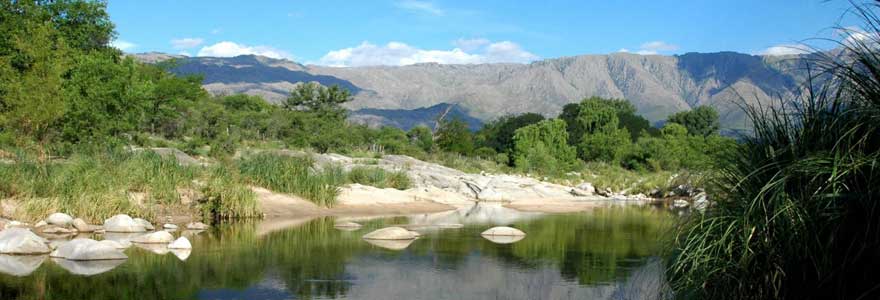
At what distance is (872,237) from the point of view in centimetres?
588

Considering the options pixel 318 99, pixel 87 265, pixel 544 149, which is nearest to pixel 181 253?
pixel 87 265

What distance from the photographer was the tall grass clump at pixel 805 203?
6.04 metres

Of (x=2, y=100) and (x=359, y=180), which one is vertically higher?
(x=2, y=100)

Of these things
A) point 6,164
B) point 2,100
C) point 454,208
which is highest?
point 2,100

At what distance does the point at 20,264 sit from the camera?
14.8 meters

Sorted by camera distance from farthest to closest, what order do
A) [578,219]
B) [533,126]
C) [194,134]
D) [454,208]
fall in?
[533,126]
[194,134]
[454,208]
[578,219]

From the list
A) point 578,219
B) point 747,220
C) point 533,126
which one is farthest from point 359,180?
point 533,126

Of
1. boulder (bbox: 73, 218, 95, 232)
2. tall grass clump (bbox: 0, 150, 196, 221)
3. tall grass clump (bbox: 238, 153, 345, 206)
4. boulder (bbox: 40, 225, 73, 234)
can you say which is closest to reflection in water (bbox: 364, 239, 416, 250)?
boulder (bbox: 73, 218, 95, 232)

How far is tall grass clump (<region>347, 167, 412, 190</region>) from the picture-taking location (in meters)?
36.3

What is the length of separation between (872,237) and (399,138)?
7373cm

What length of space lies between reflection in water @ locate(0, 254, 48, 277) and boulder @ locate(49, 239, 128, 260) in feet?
1.29

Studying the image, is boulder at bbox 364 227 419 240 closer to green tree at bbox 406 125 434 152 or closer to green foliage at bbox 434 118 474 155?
green tree at bbox 406 125 434 152

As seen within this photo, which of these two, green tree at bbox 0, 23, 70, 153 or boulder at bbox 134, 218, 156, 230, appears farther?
green tree at bbox 0, 23, 70, 153

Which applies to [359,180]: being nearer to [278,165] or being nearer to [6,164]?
[278,165]
